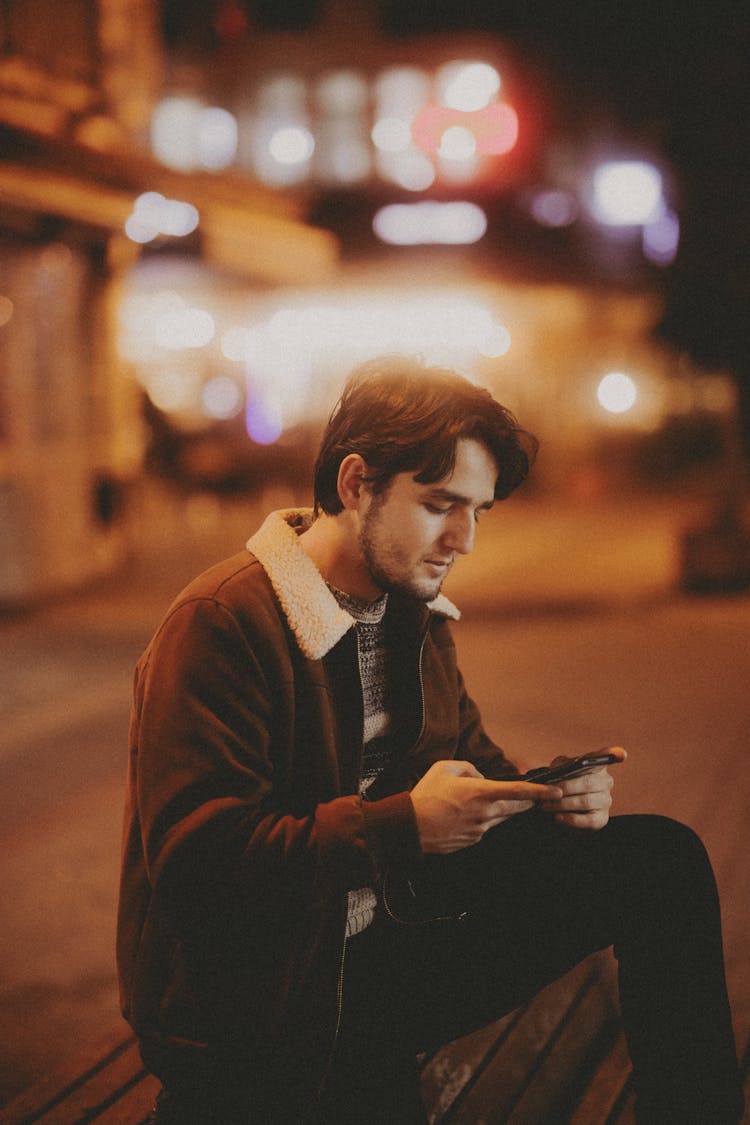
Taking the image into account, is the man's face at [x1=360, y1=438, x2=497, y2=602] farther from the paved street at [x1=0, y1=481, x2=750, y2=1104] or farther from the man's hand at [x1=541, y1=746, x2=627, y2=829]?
the paved street at [x1=0, y1=481, x2=750, y2=1104]

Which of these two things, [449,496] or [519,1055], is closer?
[449,496]

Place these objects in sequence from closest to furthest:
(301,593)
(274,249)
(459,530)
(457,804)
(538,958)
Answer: (457,804), (301,593), (459,530), (538,958), (274,249)

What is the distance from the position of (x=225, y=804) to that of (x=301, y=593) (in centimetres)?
45

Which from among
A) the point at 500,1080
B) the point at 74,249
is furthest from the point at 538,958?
the point at 74,249

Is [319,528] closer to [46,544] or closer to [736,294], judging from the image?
[46,544]

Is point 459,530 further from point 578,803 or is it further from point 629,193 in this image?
point 629,193

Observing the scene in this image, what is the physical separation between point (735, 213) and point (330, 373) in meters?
11.8

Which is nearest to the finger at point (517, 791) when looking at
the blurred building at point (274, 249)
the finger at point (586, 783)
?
the finger at point (586, 783)

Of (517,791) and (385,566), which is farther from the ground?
(385,566)

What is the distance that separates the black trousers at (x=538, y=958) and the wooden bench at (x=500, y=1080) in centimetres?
58

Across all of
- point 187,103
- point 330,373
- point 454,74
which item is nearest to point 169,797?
point 330,373

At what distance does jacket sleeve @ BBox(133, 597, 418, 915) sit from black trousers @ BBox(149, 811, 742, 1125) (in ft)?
1.37

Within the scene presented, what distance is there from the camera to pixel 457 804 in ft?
6.53

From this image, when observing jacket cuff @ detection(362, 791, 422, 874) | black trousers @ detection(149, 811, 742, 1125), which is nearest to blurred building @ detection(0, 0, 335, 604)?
black trousers @ detection(149, 811, 742, 1125)
